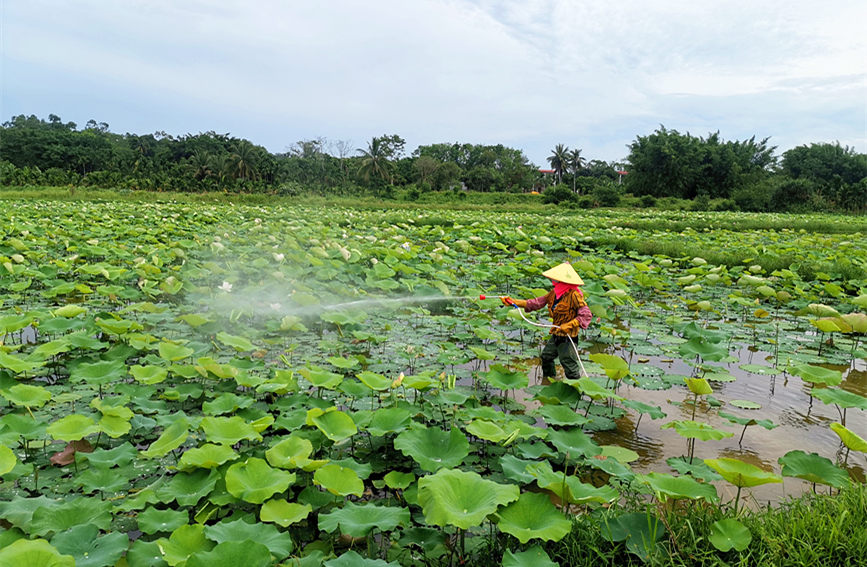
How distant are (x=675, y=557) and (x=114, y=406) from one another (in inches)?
89.5

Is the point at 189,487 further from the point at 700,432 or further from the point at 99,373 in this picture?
the point at 700,432

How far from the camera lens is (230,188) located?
109 ft

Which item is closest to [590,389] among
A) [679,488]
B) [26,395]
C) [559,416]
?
[559,416]

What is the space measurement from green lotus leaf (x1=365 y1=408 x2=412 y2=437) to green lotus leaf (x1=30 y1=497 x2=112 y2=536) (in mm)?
929

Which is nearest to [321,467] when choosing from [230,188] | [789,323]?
[789,323]

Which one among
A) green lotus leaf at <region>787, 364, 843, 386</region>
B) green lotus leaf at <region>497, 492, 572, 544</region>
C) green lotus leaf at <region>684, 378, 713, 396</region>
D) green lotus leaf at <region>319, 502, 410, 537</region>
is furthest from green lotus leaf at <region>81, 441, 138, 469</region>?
green lotus leaf at <region>787, 364, 843, 386</region>

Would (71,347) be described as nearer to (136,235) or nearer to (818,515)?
(818,515)

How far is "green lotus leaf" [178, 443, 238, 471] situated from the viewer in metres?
1.78

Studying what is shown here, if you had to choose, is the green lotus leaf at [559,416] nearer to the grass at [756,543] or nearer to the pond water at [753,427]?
the pond water at [753,427]

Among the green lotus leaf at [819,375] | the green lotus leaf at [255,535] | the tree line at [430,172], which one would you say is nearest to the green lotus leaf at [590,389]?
the green lotus leaf at [819,375]

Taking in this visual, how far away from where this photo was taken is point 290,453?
188 centimetres

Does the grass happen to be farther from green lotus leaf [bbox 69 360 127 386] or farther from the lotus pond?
green lotus leaf [bbox 69 360 127 386]

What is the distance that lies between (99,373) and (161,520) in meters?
1.29

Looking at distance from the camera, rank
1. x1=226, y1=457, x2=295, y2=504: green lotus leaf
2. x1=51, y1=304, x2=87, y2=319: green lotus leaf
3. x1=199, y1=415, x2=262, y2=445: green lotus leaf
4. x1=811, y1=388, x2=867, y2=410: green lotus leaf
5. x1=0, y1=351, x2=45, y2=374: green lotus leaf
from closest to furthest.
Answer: x1=226, y1=457, x2=295, y2=504: green lotus leaf
x1=199, y1=415, x2=262, y2=445: green lotus leaf
x1=811, y1=388, x2=867, y2=410: green lotus leaf
x1=0, y1=351, x2=45, y2=374: green lotus leaf
x1=51, y1=304, x2=87, y2=319: green lotus leaf
